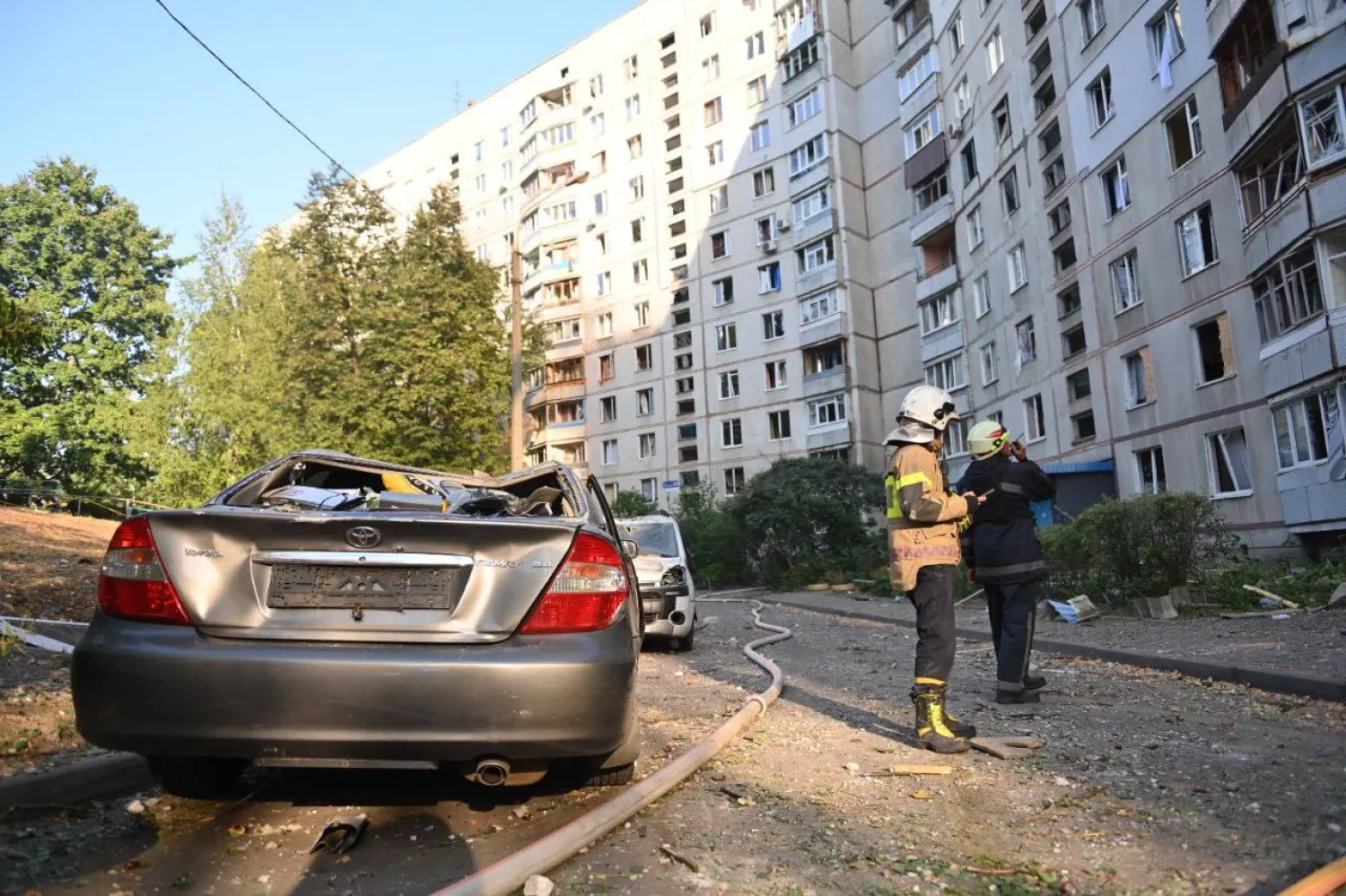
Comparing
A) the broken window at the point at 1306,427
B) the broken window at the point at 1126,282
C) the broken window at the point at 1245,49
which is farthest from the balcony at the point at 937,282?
the broken window at the point at 1306,427

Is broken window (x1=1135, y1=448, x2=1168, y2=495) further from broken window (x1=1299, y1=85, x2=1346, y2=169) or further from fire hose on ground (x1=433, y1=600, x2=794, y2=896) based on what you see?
fire hose on ground (x1=433, y1=600, x2=794, y2=896)

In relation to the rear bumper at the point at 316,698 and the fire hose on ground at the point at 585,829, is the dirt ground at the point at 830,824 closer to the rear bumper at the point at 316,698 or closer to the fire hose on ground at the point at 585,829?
the fire hose on ground at the point at 585,829

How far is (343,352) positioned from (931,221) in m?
24.0

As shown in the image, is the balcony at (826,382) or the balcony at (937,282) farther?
the balcony at (826,382)

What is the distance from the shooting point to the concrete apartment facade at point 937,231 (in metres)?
19.9

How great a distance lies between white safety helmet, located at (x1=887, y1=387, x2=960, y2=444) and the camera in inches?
219

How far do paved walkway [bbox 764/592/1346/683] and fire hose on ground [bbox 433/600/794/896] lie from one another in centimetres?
432

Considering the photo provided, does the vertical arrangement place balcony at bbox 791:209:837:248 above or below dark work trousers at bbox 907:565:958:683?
above

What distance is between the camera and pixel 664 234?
54.0m

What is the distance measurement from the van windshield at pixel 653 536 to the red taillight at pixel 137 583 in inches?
328

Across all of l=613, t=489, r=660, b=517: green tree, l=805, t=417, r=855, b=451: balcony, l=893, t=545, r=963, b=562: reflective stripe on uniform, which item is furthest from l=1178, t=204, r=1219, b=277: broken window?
l=805, t=417, r=855, b=451: balcony

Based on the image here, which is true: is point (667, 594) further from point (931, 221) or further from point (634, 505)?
point (931, 221)

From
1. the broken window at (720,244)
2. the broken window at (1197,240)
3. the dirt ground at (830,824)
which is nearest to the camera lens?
the dirt ground at (830,824)

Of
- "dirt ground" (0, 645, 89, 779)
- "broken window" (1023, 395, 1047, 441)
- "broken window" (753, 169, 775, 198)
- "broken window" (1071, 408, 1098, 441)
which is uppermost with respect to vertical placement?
"broken window" (753, 169, 775, 198)
